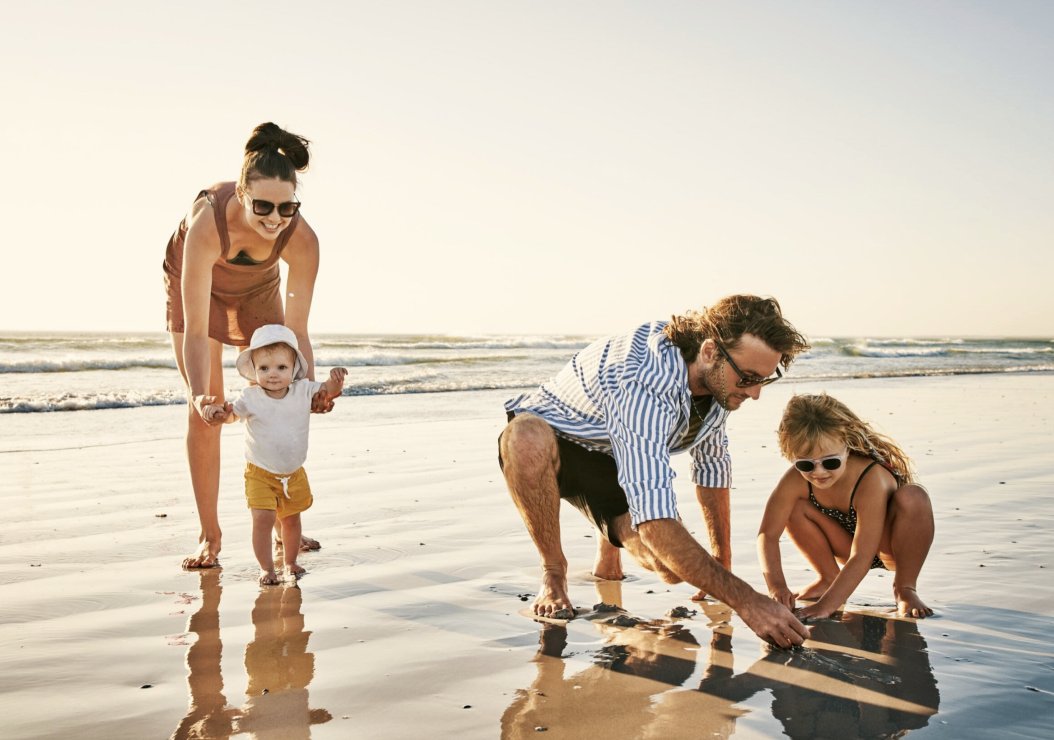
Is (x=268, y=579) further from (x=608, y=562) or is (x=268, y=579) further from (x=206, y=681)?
(x=608, y=562)

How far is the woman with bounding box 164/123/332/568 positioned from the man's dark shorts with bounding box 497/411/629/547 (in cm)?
135

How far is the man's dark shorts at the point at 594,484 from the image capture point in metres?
3.42

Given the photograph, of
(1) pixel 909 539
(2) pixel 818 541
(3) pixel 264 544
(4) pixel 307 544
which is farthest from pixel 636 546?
(4) pixel 307 544

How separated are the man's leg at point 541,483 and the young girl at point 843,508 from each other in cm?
77

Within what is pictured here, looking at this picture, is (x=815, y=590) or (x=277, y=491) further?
(x=277, y=491)

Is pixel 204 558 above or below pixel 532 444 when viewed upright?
below

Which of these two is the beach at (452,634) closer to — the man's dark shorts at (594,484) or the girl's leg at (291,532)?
the girl's leg at (291,532)

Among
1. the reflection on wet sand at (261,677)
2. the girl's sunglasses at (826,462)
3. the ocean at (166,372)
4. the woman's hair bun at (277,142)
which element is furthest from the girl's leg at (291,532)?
the ocean at (166,372)

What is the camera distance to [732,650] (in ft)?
9.79

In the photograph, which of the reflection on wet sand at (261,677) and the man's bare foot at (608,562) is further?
the man's bare foot at (608,562)

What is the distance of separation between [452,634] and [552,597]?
0.42 meters

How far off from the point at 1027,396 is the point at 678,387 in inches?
481

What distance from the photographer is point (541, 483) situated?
11.4 feet

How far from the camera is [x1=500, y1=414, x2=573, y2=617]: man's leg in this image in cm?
348
